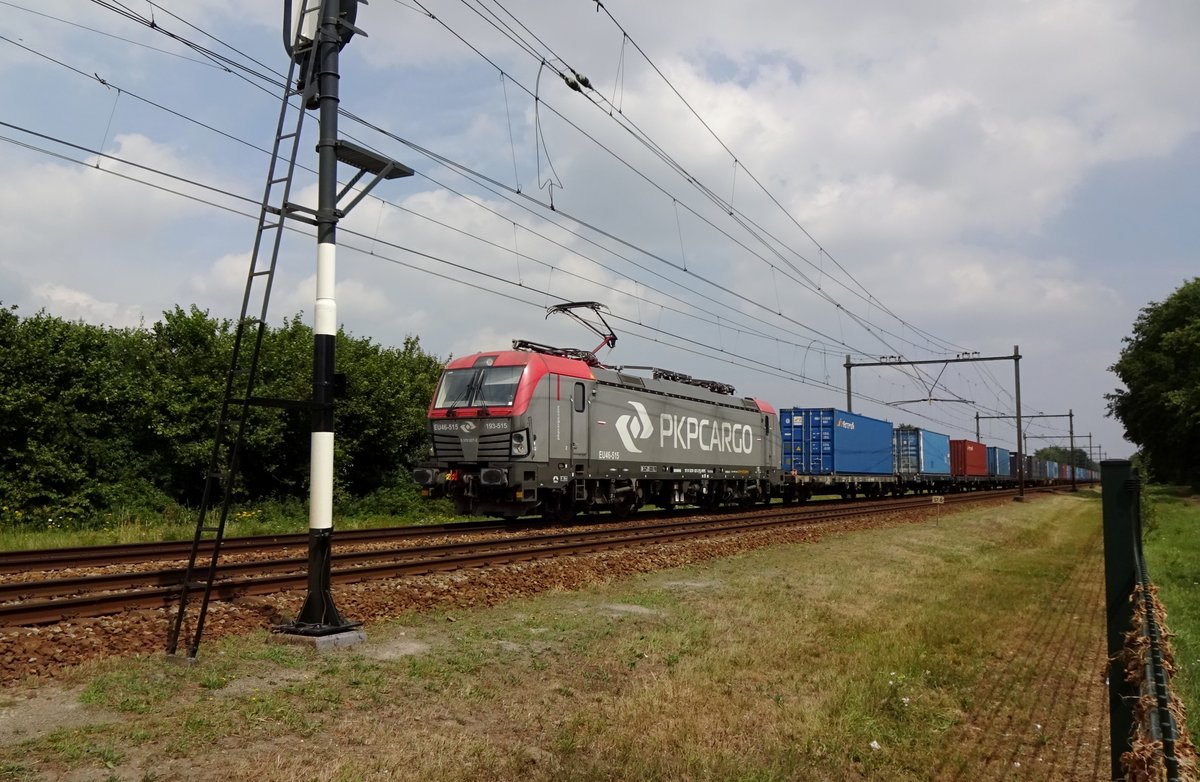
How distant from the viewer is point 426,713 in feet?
19.8

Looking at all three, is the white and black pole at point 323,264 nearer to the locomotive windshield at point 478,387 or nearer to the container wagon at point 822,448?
the locomotive windshield at point 478,387

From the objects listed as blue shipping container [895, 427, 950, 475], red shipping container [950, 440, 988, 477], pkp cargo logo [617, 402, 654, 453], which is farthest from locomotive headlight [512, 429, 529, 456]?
red shipping container [950, 440, 988, 477]

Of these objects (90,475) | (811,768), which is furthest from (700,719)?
(90,475)

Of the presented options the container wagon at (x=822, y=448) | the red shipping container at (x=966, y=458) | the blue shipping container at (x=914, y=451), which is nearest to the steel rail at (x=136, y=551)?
the container wagon at (x=822, y=448)

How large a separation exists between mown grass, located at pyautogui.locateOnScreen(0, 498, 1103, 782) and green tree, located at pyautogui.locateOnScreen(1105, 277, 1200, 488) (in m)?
52.0

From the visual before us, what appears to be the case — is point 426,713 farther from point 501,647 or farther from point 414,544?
point 414,544

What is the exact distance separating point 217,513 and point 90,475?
3.50 meters

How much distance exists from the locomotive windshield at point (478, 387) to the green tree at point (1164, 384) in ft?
156

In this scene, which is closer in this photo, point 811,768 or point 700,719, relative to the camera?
point 811,768

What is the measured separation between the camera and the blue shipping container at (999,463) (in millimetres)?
62281

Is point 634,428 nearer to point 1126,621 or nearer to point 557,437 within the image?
point 557,437

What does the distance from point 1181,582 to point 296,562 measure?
14827mm

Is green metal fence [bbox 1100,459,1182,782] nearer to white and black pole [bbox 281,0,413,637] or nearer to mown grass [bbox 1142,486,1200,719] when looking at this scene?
mown grass [bbox 1142,486,1200,719]

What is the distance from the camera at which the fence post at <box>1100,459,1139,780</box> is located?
12.7 feet
